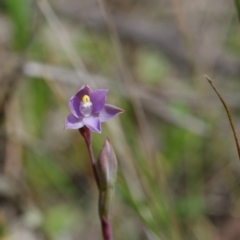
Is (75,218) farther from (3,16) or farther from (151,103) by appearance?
(3,16)

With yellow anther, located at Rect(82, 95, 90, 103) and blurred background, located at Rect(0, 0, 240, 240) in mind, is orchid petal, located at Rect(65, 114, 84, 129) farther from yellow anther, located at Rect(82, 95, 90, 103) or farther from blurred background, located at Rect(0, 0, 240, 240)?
blurred background, located at Rect(0, 0, 240, 240)

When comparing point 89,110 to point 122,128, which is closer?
point 89,110

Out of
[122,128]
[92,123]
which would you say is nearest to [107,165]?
[92,123]

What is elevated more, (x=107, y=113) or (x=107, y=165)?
(x=107, y=113)

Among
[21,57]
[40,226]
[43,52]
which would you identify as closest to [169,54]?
[43,52]

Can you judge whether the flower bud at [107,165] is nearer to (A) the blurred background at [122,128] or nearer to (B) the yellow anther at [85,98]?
(B) the yellow anther at [85,98]

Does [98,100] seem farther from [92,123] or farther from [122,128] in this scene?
[122,128]
